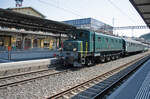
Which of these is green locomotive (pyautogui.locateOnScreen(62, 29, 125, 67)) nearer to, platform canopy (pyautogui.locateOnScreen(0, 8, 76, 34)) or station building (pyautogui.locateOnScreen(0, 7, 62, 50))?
platform canopy (pyautogui.locateOnScreen(0, 8, 76, 34))

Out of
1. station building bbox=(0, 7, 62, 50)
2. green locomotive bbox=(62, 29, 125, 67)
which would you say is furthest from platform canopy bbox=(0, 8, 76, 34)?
station building bbox=(0, 7, 62, 50)

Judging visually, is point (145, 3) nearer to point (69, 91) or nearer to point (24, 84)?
point (69, 91)

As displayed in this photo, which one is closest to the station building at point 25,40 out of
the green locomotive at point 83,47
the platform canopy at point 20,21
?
the platform canopy at point 20,21

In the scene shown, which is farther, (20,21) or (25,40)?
(25,40)

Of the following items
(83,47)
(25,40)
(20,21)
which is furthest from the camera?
(25,40)

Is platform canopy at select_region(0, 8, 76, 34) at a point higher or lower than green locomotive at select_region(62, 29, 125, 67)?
higher

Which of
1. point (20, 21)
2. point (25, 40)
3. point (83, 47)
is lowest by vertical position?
point (83, 47)

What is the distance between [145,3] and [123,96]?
728 centimetres

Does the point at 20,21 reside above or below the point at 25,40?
above

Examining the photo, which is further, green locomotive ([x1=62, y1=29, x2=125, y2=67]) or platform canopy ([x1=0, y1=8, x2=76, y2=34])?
green locomotive ([x1=62, y1=29, x2=125, y2=67])

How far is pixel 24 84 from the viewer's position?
27.3 ft

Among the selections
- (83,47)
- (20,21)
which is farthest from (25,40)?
(83,47)

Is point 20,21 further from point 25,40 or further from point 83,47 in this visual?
point 25,40

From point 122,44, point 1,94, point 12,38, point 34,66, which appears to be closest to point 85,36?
point 34,66
